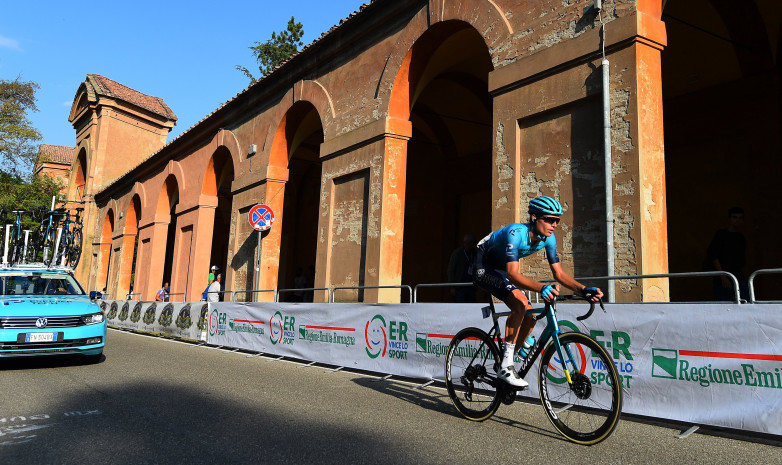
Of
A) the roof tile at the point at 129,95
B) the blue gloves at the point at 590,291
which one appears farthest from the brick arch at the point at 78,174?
the blue gloves at the point at 590,291

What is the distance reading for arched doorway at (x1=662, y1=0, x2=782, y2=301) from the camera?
10797 millimetres

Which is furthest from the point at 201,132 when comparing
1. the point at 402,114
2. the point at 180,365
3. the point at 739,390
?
the point at 739,390

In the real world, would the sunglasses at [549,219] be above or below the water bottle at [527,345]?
above

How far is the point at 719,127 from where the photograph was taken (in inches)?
463

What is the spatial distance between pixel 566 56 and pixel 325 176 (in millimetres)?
7039

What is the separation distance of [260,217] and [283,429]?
429 inches

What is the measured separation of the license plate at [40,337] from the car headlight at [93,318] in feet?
1.55

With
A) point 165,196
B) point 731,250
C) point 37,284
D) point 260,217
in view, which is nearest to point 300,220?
point 165,196

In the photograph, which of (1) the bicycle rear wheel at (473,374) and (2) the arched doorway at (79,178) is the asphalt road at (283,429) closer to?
(1) the bicycle rear wheel at (473,374)

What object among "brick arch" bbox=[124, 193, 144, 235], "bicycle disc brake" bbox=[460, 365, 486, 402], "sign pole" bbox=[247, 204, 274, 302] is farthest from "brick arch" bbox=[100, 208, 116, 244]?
"bicycle disc brake" bbox=[460, 365, 486, 402]

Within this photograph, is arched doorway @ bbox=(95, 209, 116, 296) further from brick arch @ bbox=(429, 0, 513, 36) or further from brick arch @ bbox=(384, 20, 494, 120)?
brick arch @ bbox=(429, 0, 513, 36)

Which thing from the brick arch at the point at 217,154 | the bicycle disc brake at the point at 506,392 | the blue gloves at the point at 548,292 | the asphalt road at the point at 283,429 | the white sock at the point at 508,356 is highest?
the brick arch at the point at 217,154

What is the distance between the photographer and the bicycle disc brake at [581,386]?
397 cm

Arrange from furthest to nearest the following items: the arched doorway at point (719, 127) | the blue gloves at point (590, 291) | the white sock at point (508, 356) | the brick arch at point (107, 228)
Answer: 1. the brick arch at point (107, 228)
2. the arched doorway at point (719, 127)
3. the white sock at point (508, 356)
4. the blue gloves at point (590, 291)
